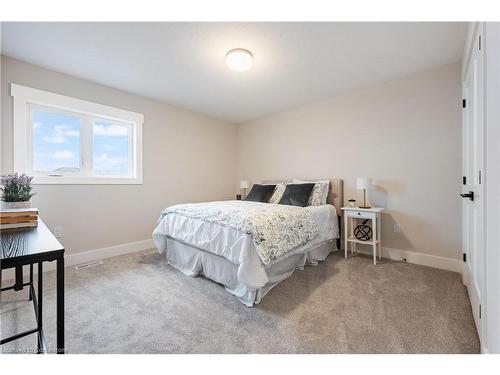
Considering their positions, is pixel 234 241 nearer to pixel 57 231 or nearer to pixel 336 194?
pixel 336 194

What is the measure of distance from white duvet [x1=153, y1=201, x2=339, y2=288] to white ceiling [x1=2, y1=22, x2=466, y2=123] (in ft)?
5.53

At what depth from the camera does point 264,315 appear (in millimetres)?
1711

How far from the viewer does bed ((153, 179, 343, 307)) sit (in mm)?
1871

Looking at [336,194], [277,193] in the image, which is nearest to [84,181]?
[277,193]

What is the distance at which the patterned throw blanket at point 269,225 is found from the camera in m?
1.90

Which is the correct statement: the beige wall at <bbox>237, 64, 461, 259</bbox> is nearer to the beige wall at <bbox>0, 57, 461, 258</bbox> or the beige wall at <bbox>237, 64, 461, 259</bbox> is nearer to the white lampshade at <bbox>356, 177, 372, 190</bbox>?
the beige wall at <bbox>0, 57, 461, 258</bbox>

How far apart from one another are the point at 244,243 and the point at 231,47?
73.8 inches

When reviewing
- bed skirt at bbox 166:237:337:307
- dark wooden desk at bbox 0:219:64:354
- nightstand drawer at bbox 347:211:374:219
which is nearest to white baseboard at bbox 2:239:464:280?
nightstand drawer at bbox 347:211:374:219

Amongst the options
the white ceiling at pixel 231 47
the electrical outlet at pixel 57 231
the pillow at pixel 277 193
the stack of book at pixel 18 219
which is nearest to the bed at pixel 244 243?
the pillow at pixel 277 193

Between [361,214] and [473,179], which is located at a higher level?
[473,179]

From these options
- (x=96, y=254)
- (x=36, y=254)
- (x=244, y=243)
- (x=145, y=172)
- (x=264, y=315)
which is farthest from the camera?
(x=145, y=172)

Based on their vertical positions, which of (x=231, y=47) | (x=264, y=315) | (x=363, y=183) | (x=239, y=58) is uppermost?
(x=231, y=47)
